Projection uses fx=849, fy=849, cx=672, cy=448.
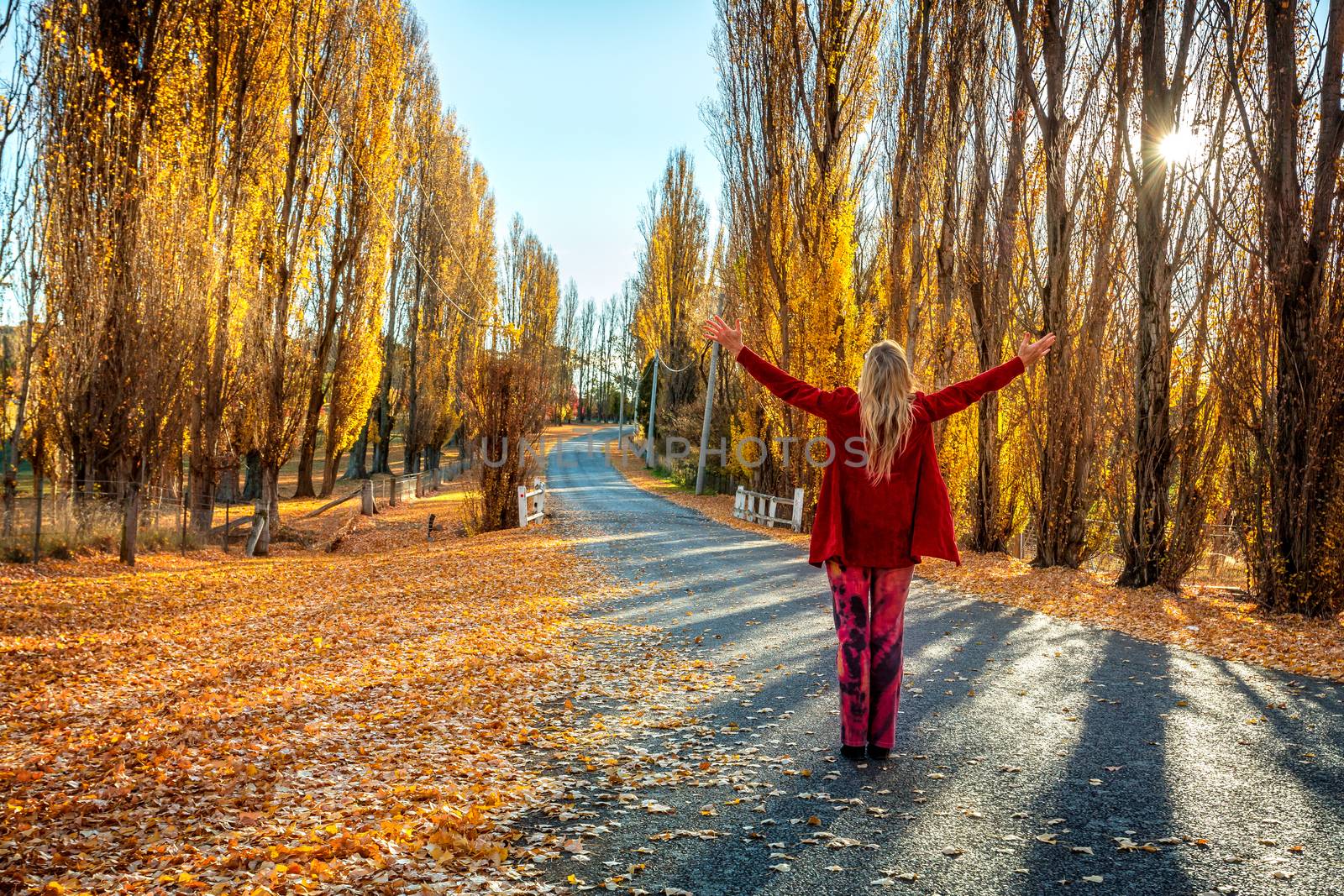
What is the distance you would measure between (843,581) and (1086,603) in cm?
694

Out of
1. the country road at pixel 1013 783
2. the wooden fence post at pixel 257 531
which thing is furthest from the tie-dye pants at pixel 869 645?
the wooden fence post at pixel 257 531

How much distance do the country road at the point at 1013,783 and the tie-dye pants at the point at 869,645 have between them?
224 mm

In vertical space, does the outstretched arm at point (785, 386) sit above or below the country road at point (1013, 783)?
above

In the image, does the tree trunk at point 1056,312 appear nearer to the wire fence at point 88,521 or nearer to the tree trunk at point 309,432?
the wire fence at point 88,521

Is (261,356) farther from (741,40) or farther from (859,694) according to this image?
(859,694)

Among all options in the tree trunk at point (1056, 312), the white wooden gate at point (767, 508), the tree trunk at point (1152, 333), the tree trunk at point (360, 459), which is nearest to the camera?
the tree trunk at point (1152, 333)

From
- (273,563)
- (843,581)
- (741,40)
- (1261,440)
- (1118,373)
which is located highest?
(741,40)

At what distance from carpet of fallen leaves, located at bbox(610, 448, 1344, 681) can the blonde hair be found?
474 centimetres

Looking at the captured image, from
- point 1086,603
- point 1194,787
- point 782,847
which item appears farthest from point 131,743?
point 1086,603

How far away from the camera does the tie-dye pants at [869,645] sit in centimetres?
435

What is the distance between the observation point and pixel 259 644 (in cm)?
790

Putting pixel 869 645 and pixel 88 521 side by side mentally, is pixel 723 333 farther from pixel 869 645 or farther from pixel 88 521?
pixel 88 521

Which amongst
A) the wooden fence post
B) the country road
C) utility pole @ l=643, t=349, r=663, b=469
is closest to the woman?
the country road

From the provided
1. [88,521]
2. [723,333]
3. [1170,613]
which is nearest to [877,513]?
[723,333]
